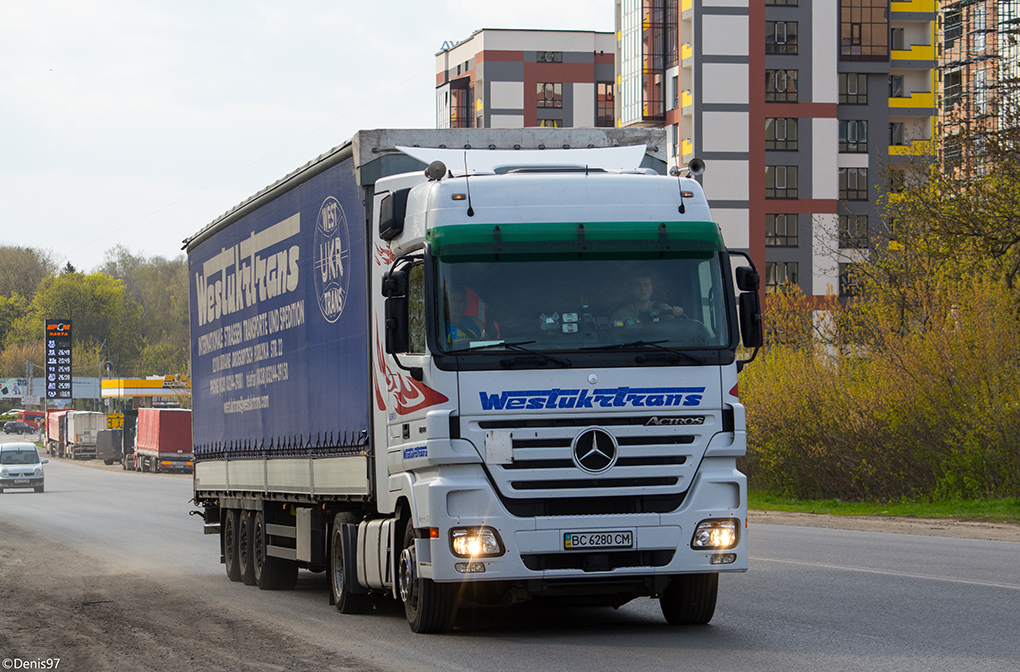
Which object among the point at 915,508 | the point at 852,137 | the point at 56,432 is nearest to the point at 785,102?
the point at 852,137

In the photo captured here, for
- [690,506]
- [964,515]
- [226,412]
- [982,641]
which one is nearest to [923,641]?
[982,641]

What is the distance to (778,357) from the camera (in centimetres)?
3384

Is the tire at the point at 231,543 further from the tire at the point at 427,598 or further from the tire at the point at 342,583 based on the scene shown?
the tire at the point at 427,598

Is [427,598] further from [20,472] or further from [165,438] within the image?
[165,438]

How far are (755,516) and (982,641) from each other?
66.1 feet

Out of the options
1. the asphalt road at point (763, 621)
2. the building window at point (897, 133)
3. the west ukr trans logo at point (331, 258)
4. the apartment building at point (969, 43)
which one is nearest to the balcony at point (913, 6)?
the apartment building at point (969, 43)

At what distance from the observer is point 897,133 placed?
89125 mm

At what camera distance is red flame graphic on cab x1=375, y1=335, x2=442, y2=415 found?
33.2 feet

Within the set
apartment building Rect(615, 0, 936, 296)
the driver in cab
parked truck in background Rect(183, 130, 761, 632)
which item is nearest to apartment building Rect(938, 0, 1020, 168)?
apartment building Rect(615, 0, 936, 296)

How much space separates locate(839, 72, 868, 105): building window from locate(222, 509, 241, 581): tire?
242ft

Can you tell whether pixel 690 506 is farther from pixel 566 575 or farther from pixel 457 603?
pixel 457 603

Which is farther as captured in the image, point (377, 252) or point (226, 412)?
point (226, 412)

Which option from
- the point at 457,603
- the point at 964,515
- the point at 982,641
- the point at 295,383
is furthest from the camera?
the point at 964,515

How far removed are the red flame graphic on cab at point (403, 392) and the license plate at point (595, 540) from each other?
1.31 meters
